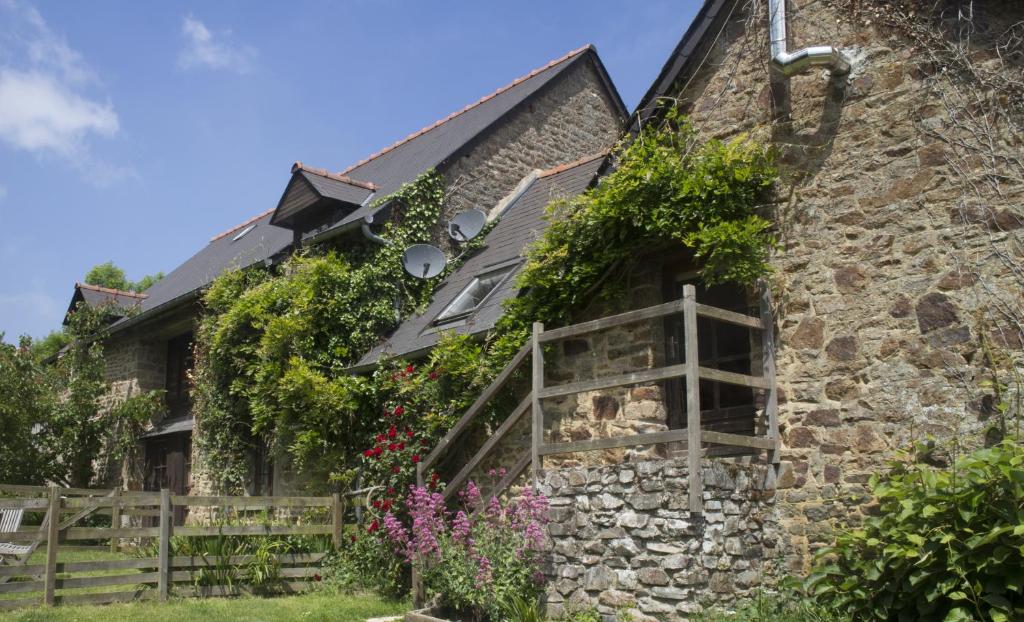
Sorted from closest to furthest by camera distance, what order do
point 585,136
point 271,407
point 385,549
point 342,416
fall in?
point 385,549, point 342,416, point 271,407, point 585,136

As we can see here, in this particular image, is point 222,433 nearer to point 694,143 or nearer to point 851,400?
point 694,143

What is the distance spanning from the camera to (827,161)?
712 cm

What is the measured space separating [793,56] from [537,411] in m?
3.42

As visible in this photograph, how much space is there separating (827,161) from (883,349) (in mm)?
1538

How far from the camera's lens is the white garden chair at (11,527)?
879cm

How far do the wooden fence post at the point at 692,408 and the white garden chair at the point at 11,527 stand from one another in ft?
20.2

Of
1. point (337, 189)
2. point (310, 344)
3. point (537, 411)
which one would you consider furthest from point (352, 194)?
point (537, 411)

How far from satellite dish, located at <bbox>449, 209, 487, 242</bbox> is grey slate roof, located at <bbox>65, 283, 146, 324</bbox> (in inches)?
320

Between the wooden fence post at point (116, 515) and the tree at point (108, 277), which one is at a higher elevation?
the tree at point (108, 277)

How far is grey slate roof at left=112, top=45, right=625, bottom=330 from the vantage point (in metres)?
14.1

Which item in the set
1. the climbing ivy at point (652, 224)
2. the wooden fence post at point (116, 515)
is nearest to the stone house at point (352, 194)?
the wooden fence post at point (116, 515)

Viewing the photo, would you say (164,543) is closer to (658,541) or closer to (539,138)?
(658,541)

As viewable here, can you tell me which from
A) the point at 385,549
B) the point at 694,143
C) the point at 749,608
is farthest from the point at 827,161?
the point at 385,549

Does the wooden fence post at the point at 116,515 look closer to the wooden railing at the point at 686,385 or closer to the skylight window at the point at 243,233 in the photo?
the wooden railing at the point at 686,385
